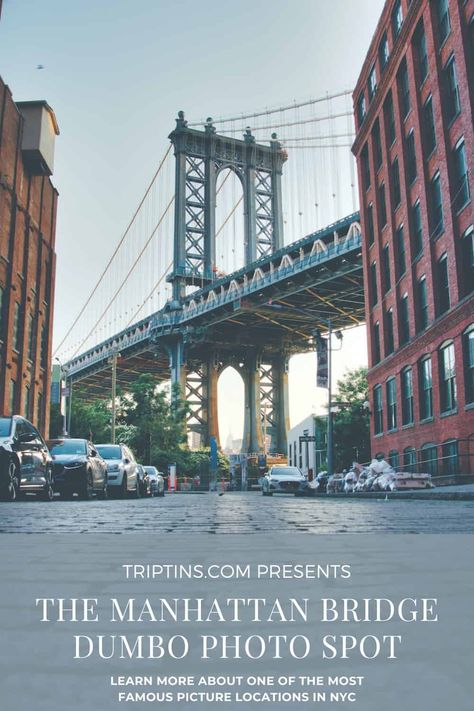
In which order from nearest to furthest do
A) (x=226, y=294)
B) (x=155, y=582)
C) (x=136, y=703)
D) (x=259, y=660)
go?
1. (x=136, y=703)
2. (x=259, y=660)
3. (x=155, y=582)
4. (x=226, y=294)

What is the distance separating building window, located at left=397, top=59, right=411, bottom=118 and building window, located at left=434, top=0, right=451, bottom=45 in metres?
3.90

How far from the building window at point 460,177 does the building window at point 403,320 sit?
664 cm

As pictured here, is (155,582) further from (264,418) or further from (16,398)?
(264,418)

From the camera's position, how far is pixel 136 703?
0.85 metres

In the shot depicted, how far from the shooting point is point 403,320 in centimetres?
3089

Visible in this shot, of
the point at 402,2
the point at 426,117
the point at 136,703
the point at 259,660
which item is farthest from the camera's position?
the point at 402,2

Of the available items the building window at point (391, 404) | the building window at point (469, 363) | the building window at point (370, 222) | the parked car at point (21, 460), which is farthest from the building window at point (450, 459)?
the building window at point (370, 222)

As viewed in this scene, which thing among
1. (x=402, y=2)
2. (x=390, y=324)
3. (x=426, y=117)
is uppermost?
(x=402, y=2)

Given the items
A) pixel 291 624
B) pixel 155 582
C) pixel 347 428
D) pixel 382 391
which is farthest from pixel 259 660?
pixel 347 428

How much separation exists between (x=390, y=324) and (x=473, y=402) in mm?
10983

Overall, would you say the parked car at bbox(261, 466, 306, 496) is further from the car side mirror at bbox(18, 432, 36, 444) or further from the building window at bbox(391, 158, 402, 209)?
the car side mirror at bbox(18, 432, 36, 444)

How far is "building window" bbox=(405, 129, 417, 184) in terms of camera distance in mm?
30147

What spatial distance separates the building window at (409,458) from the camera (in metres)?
27.6

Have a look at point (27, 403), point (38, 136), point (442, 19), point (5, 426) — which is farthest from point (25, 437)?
point (38, 136)
